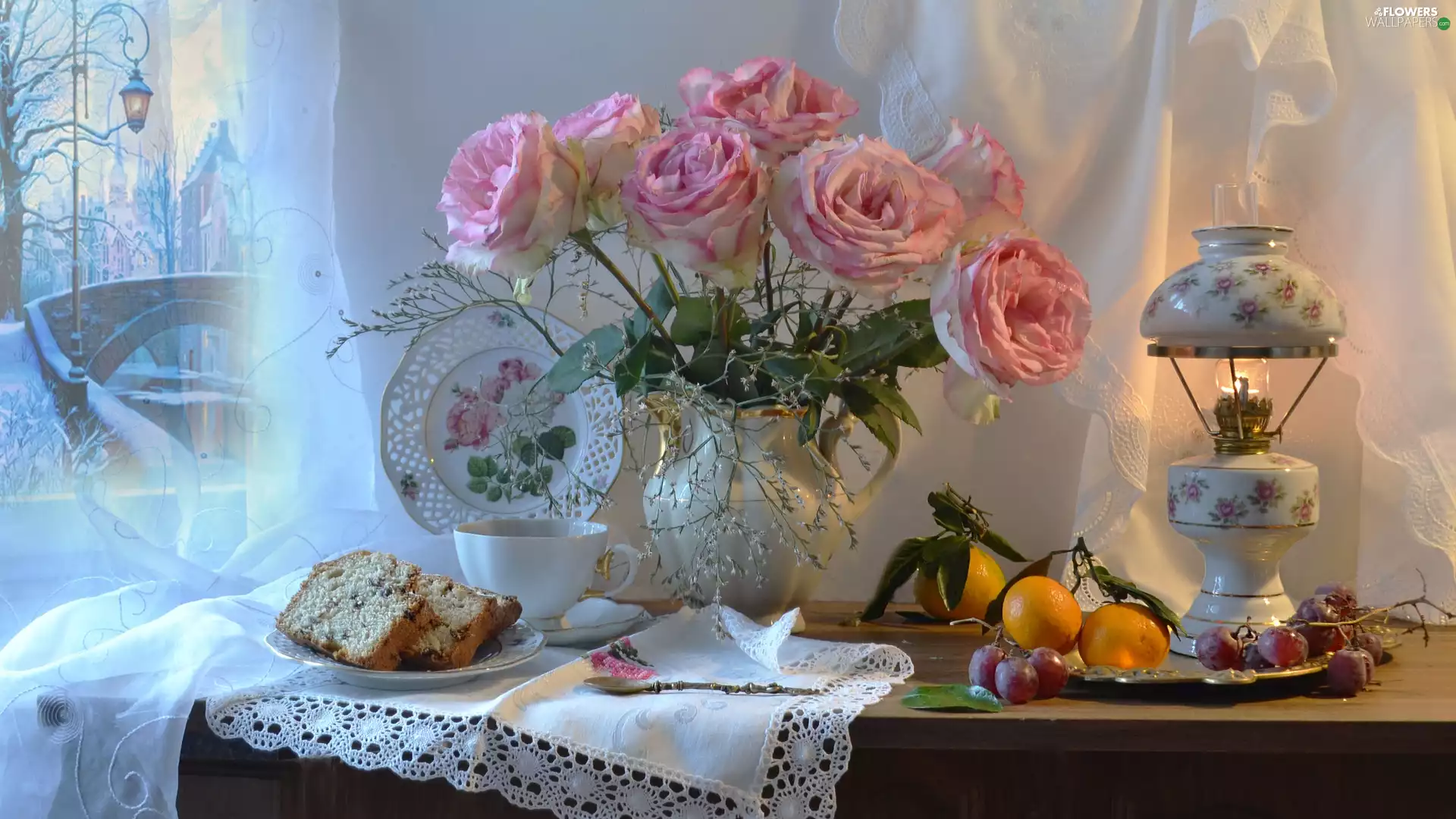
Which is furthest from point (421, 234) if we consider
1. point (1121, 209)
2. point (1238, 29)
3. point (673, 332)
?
point (1238, 29)

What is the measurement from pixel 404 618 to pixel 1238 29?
2.85 feet

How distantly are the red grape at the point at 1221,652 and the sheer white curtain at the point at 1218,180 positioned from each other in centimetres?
24

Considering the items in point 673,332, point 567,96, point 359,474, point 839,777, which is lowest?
point 839,777

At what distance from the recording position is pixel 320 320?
3.78 ft

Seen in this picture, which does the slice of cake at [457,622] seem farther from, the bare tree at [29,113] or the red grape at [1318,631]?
the red grape at [1318,631]

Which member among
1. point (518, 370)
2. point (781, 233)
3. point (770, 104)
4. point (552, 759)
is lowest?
point (552, 759)

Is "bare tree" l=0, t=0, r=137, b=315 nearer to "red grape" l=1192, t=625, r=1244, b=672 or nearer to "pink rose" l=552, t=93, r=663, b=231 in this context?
"pink rose" l=552, t=93, r=663, b=231

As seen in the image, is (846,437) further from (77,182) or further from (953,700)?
(77,182)

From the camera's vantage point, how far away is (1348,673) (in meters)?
0.83

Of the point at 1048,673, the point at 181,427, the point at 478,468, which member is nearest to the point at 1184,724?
the point at 1048,673

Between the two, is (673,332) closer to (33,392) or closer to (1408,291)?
(33,392)

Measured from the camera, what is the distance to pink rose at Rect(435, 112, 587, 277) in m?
0.86

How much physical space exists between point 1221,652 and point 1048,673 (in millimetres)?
150

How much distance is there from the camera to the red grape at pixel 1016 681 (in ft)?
2.64
